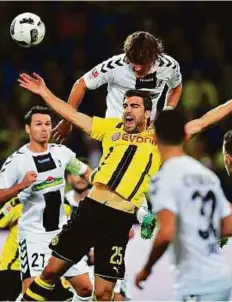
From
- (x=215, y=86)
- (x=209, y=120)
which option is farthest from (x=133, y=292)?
(x=215, y=86)

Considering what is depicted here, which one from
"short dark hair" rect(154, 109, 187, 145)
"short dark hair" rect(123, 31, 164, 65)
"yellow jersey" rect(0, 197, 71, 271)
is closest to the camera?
"short dark hair" rect(154, 109, 187, 145)

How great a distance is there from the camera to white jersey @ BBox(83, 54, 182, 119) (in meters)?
8.17

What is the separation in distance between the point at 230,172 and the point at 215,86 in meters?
7.01

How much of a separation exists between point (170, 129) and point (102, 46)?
30.0 feet

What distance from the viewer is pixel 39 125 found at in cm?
906

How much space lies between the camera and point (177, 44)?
15164mm

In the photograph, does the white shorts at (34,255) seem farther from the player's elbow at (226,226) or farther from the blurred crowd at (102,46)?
the blurred crowd at (102,46)

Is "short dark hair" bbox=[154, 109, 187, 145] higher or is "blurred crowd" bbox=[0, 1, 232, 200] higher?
"blurred crowd" bbox=[0, 1, 232, 200]

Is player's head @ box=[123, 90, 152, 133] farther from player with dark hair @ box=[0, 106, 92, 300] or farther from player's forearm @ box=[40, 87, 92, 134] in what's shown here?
player with dark hair @ box=[0, 106, 92, 300]

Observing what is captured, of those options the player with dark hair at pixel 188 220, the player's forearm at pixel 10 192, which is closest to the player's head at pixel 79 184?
the player's forearm at pixel 10 192

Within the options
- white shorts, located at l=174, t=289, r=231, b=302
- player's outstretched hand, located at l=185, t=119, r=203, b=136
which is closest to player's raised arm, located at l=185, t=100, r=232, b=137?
player's outstretched hand, located at l=185, t=119, r=203, b=136

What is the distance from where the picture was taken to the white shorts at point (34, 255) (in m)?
8.83

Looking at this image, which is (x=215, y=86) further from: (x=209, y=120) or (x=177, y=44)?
(x=209, y=120)

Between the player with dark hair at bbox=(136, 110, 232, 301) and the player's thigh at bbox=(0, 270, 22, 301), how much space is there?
11.5 feet
